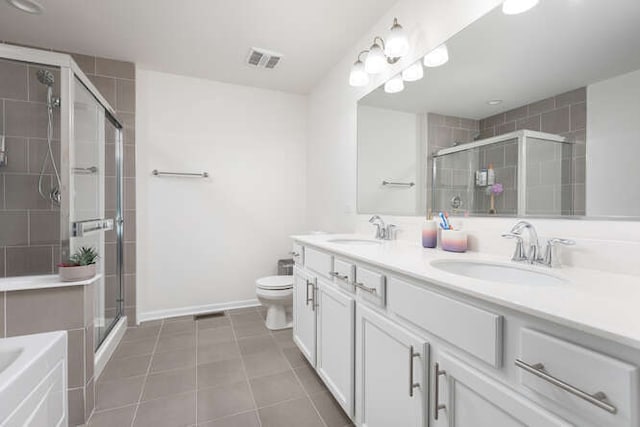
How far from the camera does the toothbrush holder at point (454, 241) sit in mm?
1323

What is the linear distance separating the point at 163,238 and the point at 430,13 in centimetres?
271

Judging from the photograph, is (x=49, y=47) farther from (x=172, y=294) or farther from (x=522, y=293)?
(x=522, y=293)

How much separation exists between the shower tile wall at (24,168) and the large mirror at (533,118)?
2.26 meters

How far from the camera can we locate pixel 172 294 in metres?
2.71

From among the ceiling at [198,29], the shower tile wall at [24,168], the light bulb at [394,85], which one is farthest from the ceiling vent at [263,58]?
the shower tile wall at [24,168]

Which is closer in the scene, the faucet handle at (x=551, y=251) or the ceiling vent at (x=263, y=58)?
the faucet handle at (x=551, y=251)

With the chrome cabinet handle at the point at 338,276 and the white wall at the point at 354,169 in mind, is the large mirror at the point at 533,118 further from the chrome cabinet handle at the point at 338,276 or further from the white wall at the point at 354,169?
the chrome cabinet handle at the point at 338,276

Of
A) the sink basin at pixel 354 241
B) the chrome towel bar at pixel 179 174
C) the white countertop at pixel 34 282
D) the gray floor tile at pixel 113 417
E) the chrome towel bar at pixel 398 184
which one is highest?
the chrome towel bar at pixel 179 174

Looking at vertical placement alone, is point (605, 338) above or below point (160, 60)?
below

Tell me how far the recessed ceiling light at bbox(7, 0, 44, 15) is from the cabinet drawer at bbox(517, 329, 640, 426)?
2.96 metres

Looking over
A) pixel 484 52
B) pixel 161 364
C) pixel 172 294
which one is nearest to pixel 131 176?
pixel 172 294

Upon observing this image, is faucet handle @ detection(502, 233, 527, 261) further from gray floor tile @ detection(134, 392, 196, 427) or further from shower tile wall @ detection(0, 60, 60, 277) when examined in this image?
shower tile wall @ detection(0, 60, 60, 277)

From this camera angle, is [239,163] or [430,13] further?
[239,163]

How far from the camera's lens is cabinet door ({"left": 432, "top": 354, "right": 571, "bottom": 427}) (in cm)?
58
